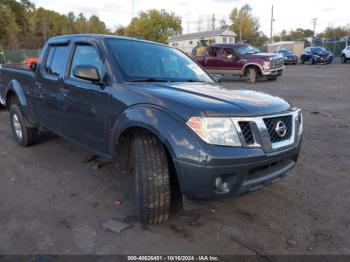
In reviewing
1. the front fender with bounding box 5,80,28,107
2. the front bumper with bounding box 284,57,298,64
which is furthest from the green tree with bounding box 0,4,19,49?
the front fender with bounding box 5,80,28,107

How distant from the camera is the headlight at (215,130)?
2.72m

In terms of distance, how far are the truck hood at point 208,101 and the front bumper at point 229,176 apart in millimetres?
370

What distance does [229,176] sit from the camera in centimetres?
280

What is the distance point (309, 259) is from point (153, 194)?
1.40 meters

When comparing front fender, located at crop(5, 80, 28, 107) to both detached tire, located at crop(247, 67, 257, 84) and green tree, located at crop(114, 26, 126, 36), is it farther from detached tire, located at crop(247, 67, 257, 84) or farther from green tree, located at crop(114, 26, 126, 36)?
green tree, located at crop(114, 26, 126, 36)

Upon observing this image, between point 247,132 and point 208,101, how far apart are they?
0.43 metres

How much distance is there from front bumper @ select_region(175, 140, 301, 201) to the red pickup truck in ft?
47.7

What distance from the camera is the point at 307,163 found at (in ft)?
16.2

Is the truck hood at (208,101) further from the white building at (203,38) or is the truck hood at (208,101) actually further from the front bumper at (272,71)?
the white building at (203,38)

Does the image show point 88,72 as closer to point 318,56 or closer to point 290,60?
point 318,56

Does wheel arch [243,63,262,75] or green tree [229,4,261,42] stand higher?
green tree [229,4,261,42]

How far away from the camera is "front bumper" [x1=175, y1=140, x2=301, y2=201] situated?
8.93 feet

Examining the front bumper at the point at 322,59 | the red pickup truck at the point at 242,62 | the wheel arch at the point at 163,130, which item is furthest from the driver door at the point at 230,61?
the front bumper at the point at 322,59

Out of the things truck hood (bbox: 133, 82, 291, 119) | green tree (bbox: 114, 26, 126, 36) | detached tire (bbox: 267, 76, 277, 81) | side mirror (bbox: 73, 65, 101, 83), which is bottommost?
detached tire (bbox: 267, 76, 277, 81)
